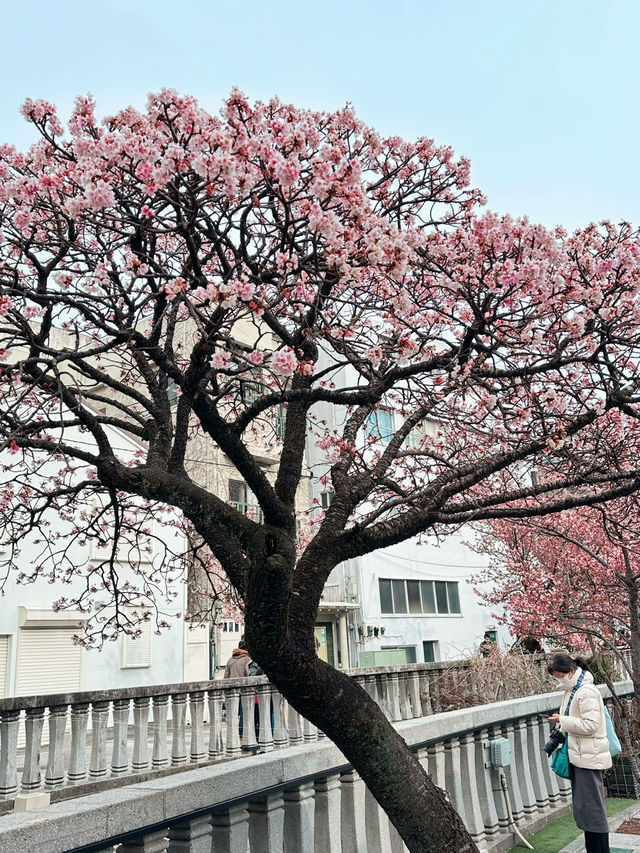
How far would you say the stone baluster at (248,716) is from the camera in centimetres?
845

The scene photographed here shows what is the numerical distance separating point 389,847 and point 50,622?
12470mm

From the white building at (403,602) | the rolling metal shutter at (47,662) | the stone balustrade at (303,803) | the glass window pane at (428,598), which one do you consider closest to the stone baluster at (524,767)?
the stone balustrade at (303,803)

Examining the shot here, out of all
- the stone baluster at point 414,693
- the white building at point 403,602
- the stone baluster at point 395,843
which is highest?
the white building at point 403,602

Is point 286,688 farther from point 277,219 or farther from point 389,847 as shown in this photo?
point 277,219

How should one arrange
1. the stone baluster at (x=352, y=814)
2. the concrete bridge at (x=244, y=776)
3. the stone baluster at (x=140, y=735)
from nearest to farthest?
the concrete bridge at (x=244, y=776)
the stone baluster at (x=352, y=814)
the stone baluster at (x=140, y=735)

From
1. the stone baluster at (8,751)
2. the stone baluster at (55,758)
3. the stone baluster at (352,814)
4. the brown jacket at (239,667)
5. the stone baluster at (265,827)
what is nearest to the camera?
the stone baluster at (265,827)

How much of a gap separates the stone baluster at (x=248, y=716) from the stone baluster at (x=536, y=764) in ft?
10.8

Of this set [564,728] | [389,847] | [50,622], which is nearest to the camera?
[389,847]

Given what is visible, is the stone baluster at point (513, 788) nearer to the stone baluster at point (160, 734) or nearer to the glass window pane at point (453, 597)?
the stone baluster at point (160, 734)

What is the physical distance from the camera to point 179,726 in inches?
319

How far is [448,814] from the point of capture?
151 inches

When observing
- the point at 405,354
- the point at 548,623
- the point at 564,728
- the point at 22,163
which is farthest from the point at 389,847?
the point at 548,623

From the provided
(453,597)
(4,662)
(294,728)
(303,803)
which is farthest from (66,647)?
(453,597)

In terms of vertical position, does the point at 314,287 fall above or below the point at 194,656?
above
